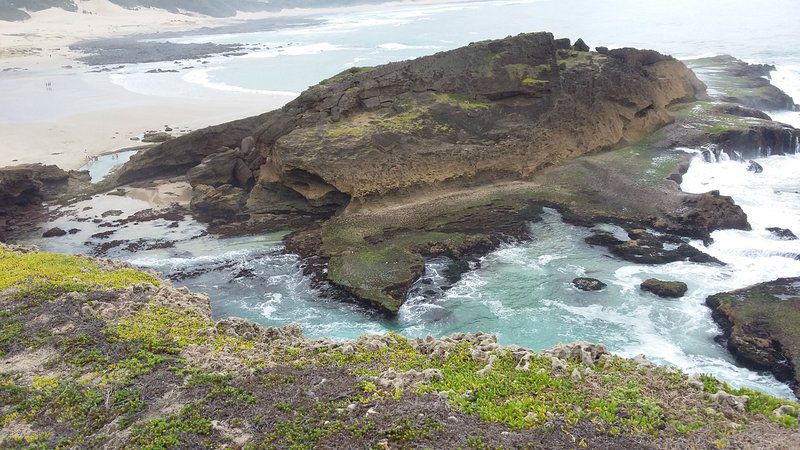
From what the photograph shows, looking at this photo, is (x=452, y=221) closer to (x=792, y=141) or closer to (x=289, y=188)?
(x=289, y=188)

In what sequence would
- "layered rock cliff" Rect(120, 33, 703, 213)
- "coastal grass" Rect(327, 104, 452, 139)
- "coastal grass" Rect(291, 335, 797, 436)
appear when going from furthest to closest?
"coastal grass" Rect(327, 104, 452, 139)
"layered rock cliff" Rect(120, 33, 703, 213)
"coastal grass" Rect(291, 335, 797, 436)

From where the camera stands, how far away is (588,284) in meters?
24.0

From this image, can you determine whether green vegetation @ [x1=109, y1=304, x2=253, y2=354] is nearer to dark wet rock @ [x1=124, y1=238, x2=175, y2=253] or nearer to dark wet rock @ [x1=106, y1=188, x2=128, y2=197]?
dark wet rock @ [x1=124, y1=238, x2=175, y2=253]

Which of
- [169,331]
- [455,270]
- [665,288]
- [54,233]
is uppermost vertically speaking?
[169,331]

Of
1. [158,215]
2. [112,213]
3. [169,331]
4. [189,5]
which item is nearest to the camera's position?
[169,331]

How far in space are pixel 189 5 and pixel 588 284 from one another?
14907 centimetres

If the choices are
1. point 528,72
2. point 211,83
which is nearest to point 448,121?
point 528,72

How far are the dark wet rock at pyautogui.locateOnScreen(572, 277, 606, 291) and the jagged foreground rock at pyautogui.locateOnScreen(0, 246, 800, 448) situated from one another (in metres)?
8.36

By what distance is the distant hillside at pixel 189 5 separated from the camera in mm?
109000

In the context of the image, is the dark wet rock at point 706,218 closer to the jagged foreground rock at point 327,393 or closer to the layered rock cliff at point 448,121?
the layered rock cliff at point 448,121

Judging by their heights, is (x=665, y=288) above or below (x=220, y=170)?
below

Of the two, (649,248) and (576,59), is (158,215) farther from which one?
(576,59)

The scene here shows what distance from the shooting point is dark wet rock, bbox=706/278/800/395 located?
1875 cm

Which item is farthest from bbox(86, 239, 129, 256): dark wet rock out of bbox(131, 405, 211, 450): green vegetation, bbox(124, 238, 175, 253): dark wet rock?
bbox(131, 405, 211, 450): green vegetation
